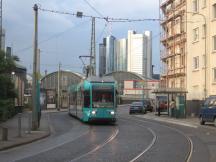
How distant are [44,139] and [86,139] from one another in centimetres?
208

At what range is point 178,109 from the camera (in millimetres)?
53688

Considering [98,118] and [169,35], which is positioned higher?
[169,35]

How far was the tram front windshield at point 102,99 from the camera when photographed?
37.0 meters

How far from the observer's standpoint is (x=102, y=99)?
37219mm

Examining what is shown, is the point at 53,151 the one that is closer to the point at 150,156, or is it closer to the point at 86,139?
the point at 150,156

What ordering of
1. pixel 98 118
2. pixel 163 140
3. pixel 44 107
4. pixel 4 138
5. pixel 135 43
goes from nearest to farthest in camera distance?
1. pixel 4 138
2. pixel 163 140
3. pixel 98 118
4. pixel 135 43
5. pixel 44 107

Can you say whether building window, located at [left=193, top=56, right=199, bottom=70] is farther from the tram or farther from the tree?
the tree

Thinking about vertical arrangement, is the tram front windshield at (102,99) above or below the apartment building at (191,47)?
below

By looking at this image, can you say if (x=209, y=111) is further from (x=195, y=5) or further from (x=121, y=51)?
(x=121, y=51)

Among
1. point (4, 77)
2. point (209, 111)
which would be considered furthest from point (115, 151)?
point (209, 111)

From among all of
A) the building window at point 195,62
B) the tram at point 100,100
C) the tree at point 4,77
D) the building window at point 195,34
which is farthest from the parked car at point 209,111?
the building window at point 195,34

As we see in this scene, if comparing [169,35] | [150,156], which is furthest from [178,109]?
[150,156]

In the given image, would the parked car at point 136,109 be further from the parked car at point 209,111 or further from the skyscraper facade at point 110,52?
the parked car at point 209,111

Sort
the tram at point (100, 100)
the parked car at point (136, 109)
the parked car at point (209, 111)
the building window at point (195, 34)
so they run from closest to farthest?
the tram at point (100, 100)
the parked car at point (209, 111)
the building window at point (195, 34)
the parked car at point (136, 109)
